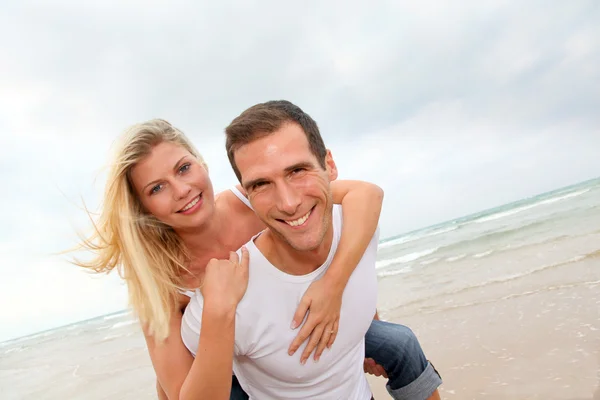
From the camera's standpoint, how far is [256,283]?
92.5 inches

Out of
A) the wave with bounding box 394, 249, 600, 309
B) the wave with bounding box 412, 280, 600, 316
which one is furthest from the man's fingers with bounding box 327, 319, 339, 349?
the wave with bounding box 394, 249, 600, 309

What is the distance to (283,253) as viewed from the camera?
247cm

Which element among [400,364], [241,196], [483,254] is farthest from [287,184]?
[483,254]

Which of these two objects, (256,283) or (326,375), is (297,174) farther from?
(326,375)

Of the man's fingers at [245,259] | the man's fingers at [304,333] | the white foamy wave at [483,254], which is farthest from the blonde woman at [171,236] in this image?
the white foamy wave at [483,254]

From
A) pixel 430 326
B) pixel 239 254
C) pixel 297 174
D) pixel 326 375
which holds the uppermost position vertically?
pixel 297 174

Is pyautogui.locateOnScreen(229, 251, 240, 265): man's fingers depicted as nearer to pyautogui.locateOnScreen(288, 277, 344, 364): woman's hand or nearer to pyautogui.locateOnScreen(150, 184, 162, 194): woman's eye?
pyautogui.locateOnScreen(288, 277, 344, 364): woman's hand

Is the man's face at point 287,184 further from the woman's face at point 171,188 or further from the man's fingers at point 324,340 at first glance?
the woman's face at point 171,188

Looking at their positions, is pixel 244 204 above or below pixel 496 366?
above

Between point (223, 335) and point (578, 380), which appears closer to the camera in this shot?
point (223, 335)

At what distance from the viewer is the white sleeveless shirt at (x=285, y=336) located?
2.32 meters

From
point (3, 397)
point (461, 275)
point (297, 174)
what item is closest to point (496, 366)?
point (297, 174)

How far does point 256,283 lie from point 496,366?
11.0 ft

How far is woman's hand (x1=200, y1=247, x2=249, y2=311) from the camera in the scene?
219 cm
